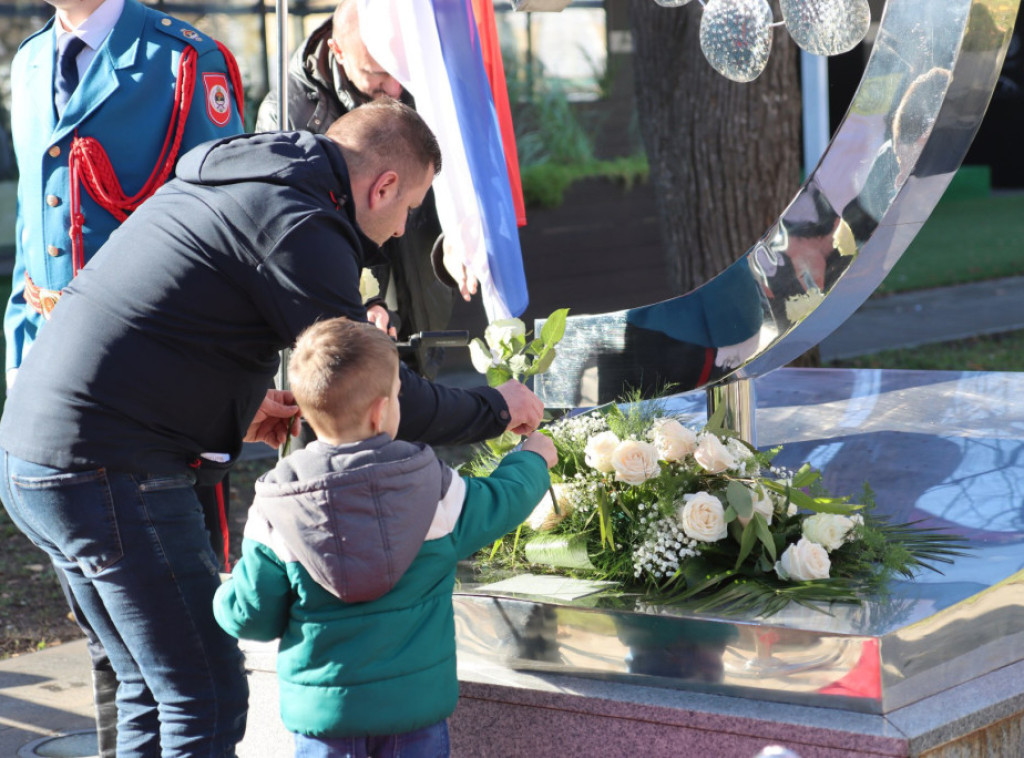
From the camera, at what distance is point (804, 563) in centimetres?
262

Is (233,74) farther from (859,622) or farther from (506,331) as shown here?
(859,622)

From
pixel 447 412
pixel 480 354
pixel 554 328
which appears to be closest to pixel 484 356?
pixel 480 354

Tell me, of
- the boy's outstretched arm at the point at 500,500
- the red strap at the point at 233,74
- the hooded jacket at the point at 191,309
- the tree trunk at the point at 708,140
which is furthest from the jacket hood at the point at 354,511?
the tree trunk at the point at 708,140

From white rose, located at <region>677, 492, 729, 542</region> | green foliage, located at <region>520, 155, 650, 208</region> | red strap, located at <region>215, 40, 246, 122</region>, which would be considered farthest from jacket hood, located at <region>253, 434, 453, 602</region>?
green foliage, located at <region>520, 155, 650, 208</region>

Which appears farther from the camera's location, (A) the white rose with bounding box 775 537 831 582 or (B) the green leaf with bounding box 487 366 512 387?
(B) the green leaf with bounding box 487 366 512 387

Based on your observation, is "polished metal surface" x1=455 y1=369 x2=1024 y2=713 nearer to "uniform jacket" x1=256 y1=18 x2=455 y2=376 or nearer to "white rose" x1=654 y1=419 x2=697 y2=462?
"white rose" x1=654 y1=419 x2=697 y2=462

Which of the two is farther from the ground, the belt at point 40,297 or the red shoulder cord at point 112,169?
the red shoulder cord at point 112,169

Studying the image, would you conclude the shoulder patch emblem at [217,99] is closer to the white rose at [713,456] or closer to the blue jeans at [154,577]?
the blue jeans at [154,577]

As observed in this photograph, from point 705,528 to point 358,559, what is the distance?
2.70 ft

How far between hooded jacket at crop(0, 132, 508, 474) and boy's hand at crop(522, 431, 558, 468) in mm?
198

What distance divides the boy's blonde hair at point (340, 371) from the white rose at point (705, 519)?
787 mm

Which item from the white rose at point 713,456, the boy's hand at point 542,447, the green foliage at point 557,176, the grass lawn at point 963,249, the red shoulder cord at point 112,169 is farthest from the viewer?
the grass lawn at point 963,249

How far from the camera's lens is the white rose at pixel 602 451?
109 inches

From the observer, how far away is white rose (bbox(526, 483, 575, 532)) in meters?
2.87
